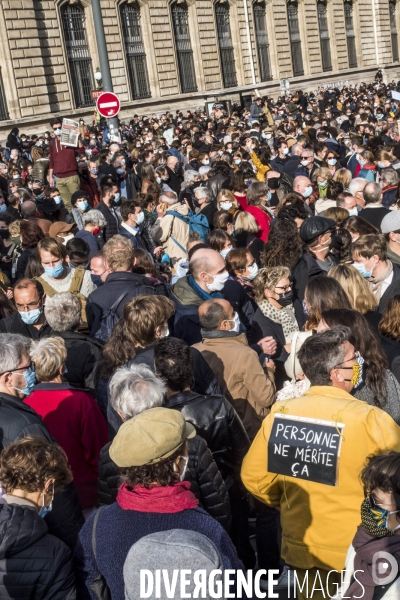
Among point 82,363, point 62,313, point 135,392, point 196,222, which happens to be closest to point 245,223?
point 196,222

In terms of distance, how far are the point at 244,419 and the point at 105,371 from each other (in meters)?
0.90

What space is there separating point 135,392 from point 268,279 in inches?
91.7

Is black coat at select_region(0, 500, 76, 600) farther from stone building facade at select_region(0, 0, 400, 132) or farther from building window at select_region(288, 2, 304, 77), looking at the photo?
building window at select_region(288, 2, 304, 77)

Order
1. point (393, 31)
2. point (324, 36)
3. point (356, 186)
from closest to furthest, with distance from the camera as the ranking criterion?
point (356, 186) < point (324, 36) < point (393, 31)

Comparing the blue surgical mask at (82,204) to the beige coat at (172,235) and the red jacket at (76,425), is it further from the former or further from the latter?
the red jacket at (76,425)

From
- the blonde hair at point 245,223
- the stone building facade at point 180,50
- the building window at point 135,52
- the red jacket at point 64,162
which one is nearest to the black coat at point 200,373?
the blonde hair at point 245,223

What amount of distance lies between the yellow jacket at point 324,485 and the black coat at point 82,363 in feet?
6.18

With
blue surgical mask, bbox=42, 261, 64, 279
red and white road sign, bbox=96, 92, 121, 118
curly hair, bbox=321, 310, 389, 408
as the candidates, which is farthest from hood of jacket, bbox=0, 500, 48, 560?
red and white road sign, bbox=96, 92, 121, 118

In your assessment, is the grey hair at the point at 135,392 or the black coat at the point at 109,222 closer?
the grey hair at the point at 135,392

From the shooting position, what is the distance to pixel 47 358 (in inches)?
171

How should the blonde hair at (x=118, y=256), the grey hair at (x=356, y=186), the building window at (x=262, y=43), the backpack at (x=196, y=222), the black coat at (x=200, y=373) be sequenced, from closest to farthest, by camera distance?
the black coat at (x=200, y=373) < the blonde hair at (x=118, y=256) < the backpack at (x=196, y=222) < the grey hair at (x=356, y=186) < the building window at (x=262, y=43)

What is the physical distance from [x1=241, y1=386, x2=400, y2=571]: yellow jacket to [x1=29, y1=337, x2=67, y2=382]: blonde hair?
1440 millimetres

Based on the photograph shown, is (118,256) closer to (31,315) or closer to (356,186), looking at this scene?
(31,315)

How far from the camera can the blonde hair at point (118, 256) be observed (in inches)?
246
